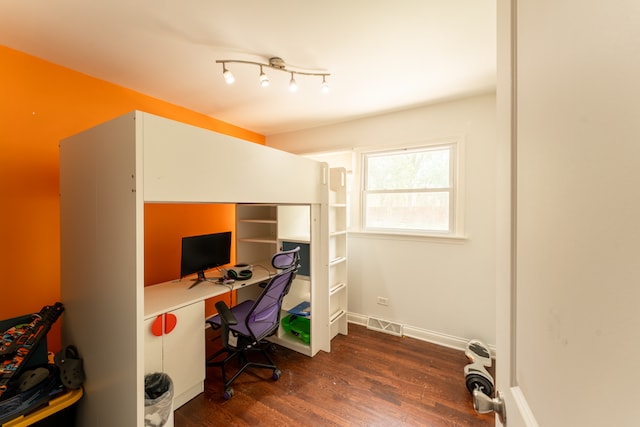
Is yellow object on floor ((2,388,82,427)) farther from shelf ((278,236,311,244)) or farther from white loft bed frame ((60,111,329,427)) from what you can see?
shelf ((278,236,311,244))

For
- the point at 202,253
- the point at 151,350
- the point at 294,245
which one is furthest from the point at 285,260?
the point at 151,350

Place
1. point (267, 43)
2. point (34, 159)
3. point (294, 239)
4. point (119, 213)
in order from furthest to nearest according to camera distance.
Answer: point (294, 239)
point (34, 159)
point (267, 43)
point (119, 213)

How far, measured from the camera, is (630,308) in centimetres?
28

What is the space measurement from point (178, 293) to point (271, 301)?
0.75 m

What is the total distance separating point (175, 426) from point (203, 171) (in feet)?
5.85

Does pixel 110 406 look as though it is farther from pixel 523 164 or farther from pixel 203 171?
pixel 523 164

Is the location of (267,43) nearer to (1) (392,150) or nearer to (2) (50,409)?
(1) (392,150)

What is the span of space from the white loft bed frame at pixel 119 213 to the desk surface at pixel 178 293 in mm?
331

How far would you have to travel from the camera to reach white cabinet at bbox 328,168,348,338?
9.41ft

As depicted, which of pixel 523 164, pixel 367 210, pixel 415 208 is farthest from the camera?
pixel 367 210

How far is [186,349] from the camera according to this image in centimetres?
179

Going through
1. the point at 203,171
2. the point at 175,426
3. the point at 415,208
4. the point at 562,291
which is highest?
the point at 203,171

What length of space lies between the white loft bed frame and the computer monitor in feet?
2.45

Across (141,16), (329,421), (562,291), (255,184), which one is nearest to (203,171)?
(255,184)
